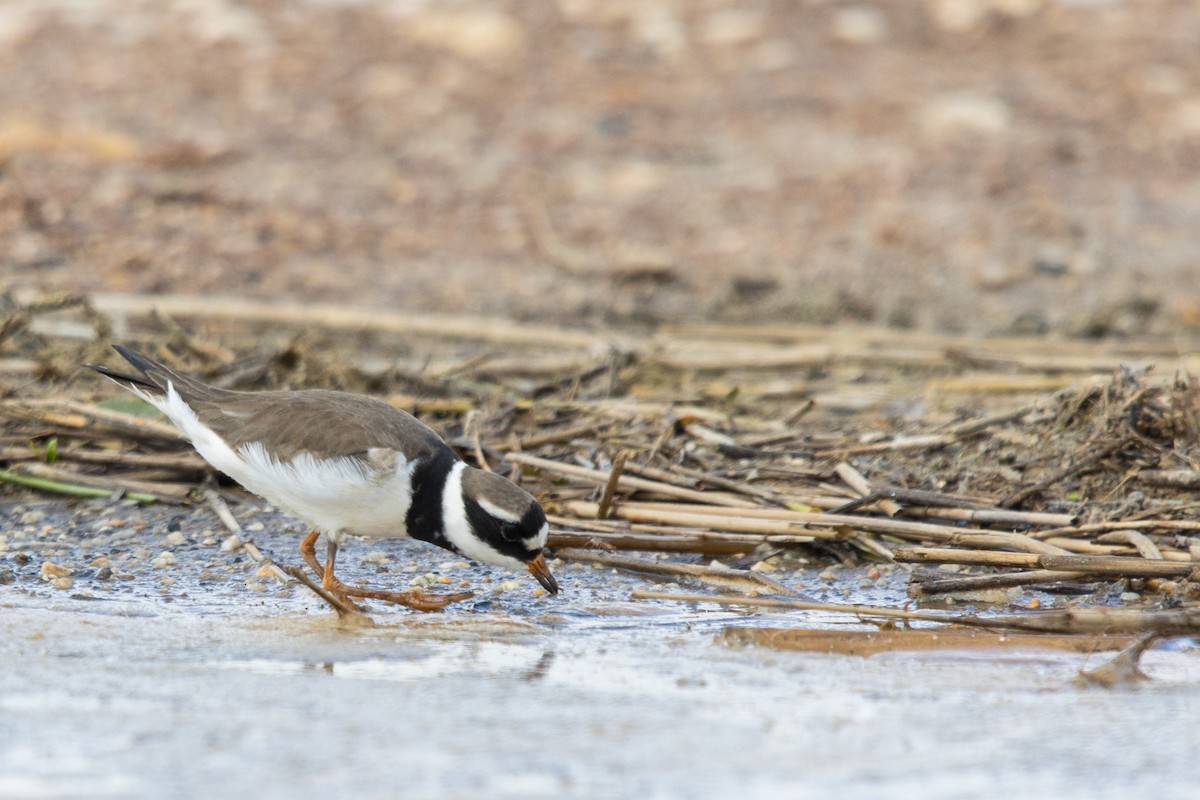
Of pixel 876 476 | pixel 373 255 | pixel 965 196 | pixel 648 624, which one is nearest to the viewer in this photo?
pixel 648 624

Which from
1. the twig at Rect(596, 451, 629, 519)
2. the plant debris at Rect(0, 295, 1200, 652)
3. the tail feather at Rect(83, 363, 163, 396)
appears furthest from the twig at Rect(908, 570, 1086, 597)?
the tail feather at Rect(83, 363, 163, 396)

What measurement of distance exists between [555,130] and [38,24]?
5.16 meters

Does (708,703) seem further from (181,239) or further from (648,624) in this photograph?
(181,239)

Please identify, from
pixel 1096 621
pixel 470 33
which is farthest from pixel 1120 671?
pixel 470 33

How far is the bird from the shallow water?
0.77ft

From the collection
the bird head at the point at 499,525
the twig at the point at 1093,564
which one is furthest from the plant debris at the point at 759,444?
the bird head at the point at 499,525

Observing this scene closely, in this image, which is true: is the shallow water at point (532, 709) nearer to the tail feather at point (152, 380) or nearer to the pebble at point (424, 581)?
the pebble at point (424, 581)

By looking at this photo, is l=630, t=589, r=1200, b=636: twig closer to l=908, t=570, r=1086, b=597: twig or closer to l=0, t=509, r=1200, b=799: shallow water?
l=0, t=509, r=1200, b=799: shallow water

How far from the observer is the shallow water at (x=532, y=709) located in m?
3.34

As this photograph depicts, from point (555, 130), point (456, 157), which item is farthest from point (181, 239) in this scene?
point (555, 130)

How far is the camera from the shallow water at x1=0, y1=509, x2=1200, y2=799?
3.34 m

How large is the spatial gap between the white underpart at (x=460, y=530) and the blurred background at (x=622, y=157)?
4.84 m

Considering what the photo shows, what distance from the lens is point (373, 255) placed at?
36.1ft

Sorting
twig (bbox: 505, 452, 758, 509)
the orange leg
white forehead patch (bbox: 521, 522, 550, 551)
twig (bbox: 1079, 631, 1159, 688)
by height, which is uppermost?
white forehead patch (bbox: 521, 522, 550, 551)
